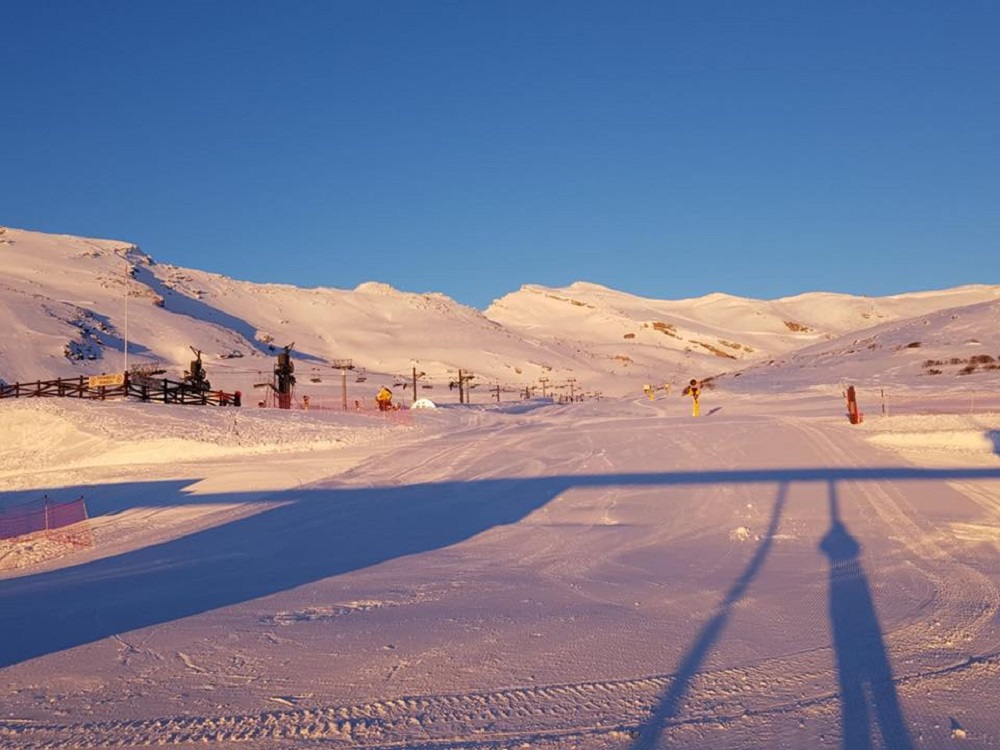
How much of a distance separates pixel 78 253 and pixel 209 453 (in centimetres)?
13268

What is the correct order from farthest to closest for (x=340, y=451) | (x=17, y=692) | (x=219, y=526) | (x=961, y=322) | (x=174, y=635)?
1. (x=961, y=322)
2. (x=340, y=451)
3. (x=219, y=526)
4. (x=174, y=635)
5. (x=17, y=692)

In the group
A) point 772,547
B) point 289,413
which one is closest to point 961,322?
point 289,413

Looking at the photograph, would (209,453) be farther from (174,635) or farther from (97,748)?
(97,748)

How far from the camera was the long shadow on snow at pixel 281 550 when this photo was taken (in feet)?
30.1

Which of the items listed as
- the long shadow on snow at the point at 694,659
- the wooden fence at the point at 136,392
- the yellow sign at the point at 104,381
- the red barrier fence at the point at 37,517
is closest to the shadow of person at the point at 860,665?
the long shadow on snow at the point at 694,659

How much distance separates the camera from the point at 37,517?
18391 millimetres

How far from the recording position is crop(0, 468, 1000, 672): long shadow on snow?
917cm

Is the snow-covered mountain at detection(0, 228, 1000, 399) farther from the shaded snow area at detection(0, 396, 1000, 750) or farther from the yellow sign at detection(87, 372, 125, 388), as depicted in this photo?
the shaded snow area at detection(0, 396, 1000, 750)

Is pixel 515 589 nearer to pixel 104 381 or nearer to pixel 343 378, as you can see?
pixel 104 381

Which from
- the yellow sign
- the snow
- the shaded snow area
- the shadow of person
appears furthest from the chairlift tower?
the shadow of person

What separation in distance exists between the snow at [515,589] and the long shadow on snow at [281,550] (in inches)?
3.1

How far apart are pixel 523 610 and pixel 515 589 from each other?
0.99 meters

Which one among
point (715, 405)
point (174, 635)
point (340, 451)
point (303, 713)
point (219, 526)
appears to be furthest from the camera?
point (715, 405)

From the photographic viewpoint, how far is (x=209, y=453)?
99.9ft
